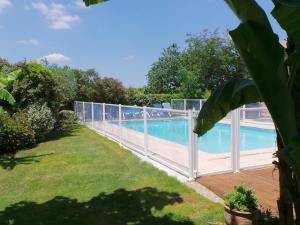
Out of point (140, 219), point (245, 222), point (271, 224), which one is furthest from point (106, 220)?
point (271, 224)

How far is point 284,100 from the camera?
8.43ft

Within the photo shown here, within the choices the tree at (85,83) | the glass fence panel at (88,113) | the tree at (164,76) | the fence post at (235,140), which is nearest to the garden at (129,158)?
the glass fence panel at (88,113)

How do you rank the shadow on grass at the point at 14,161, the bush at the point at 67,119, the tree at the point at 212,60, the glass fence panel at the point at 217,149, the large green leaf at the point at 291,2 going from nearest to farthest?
the large green leaf at the point at 291,2 → the glass fence panel at the point at 217,149 → the shadow on grass at the point at 14,161 → the bush at the point at 67,119 → the tree at the point at 212,60

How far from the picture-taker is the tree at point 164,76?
49.1 m

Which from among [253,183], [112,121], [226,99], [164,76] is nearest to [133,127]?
[112,121]

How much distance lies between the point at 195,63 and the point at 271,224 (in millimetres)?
34422

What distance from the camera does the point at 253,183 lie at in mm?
8016

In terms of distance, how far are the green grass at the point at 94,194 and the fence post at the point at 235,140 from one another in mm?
1692

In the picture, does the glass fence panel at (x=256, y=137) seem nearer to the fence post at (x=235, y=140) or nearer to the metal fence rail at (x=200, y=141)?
the metal fence rail at (x=200, y=141)

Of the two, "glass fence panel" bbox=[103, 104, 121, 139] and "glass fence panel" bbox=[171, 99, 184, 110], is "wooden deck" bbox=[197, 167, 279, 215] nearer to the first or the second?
"glass fence panel" bbox=[103, 104, 121, 139]

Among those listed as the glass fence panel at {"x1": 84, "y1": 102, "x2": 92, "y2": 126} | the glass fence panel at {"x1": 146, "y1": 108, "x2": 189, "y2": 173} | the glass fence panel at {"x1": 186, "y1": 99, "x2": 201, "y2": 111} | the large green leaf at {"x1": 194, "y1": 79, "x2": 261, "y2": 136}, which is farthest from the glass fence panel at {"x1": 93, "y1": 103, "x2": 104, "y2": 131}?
the large green leaf at {"x1": 194, "y1": 79, "x2": 261, "y2": 136}

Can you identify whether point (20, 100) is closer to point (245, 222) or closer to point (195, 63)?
point (245, 222)

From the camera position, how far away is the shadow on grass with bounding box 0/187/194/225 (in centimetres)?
635

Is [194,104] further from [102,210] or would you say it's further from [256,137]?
[102,210]
